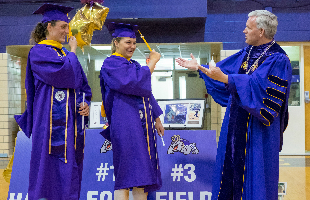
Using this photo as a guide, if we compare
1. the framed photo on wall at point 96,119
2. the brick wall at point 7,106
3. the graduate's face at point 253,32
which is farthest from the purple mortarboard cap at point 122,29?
the brick wall at point 7,106

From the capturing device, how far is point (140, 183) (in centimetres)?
197

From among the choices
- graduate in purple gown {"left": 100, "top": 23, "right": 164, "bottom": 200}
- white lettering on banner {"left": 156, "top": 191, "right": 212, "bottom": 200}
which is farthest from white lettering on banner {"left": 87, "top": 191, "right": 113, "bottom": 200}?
graduate in purple gown {"left": 100, "top": 23, "right": 164, "bottom": 200}

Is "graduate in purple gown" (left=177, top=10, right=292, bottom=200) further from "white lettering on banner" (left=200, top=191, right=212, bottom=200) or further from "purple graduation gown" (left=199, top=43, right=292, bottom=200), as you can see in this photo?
"white lettering on banner" (left=200, top=191, right=212, bottom=200)

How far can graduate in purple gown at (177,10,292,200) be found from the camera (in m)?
1.76

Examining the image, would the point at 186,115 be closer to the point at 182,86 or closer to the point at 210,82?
the point at 210,82

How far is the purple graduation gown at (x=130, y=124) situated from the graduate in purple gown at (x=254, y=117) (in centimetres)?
34

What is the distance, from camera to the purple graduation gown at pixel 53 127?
1.88 m

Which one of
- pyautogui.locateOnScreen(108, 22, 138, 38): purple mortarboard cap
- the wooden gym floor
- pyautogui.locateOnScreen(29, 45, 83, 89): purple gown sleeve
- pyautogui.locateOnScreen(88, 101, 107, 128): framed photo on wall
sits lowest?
the wooden gym floor

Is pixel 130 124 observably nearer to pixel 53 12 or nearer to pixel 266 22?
pixel 53 12

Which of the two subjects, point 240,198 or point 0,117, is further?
point 0,117

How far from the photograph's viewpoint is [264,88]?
175cm

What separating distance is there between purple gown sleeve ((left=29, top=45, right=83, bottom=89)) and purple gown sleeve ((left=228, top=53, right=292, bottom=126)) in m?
0.98

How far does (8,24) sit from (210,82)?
5.29m

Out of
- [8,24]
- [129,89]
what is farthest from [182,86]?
[129,89]
